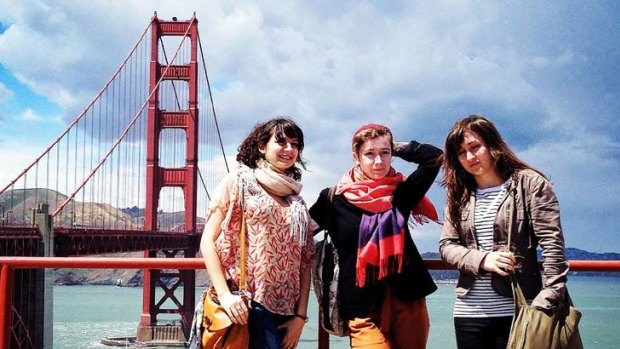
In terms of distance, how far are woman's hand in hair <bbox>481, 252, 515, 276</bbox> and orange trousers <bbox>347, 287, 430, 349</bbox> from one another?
26 centimetres

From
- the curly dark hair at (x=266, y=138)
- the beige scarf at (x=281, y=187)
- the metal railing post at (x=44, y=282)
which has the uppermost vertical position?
the curly dark hair at (x=266, y=138)

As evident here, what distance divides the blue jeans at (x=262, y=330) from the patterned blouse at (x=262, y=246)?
0.07 ft

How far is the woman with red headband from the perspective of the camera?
7.31 feet

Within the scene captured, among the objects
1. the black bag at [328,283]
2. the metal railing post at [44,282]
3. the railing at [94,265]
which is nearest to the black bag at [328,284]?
the black bag at [328,283]

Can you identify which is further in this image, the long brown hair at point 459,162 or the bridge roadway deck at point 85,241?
the bridge roadway deck at point 85,241

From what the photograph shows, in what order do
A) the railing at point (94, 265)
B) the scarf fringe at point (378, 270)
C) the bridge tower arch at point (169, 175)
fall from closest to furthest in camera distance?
the scarf fringe at point (378, 270) < the railing at point (94, 265) < the bridge tower arch at point (169, 175)

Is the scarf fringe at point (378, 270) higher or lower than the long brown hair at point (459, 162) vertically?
lower

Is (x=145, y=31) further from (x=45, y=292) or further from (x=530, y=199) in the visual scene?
(x=530, y=199)

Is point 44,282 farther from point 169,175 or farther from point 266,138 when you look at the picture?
point 266,138

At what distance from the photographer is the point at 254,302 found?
7.04ft

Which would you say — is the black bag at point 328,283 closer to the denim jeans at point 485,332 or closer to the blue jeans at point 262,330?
A: the blue jeans at point 262,330

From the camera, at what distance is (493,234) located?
86.4 inches

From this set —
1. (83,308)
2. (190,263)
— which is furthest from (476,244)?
(83,308)

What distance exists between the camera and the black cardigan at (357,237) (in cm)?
226
